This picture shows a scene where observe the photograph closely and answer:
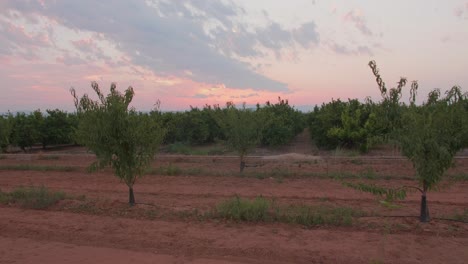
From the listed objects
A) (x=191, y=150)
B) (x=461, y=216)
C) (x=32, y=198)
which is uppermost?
(x=191, y=150)

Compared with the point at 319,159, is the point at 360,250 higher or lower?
lower

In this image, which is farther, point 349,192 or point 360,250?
point 349,192

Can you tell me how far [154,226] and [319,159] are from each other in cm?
955

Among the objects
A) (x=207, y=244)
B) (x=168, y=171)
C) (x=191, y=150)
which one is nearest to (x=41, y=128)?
(x=191, y=150)

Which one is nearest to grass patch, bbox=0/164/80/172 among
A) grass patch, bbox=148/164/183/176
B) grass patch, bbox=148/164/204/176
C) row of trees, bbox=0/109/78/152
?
grass patch, bbox=148/164/183/176

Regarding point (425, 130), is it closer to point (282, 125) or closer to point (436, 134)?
point (436, 134)

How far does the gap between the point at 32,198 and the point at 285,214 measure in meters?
6.29

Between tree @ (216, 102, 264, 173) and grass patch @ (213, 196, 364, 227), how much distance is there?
6332 mm

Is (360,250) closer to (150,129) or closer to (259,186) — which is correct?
(150,129)

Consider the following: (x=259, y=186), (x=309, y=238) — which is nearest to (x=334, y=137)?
(x=259, y=186)

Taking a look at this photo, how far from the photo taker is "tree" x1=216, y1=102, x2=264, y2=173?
49.8ft

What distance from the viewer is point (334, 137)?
2166cm

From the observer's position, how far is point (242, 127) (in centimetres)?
1517

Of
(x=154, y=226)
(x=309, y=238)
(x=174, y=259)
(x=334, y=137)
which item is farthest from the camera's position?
(x=334, y=137)
